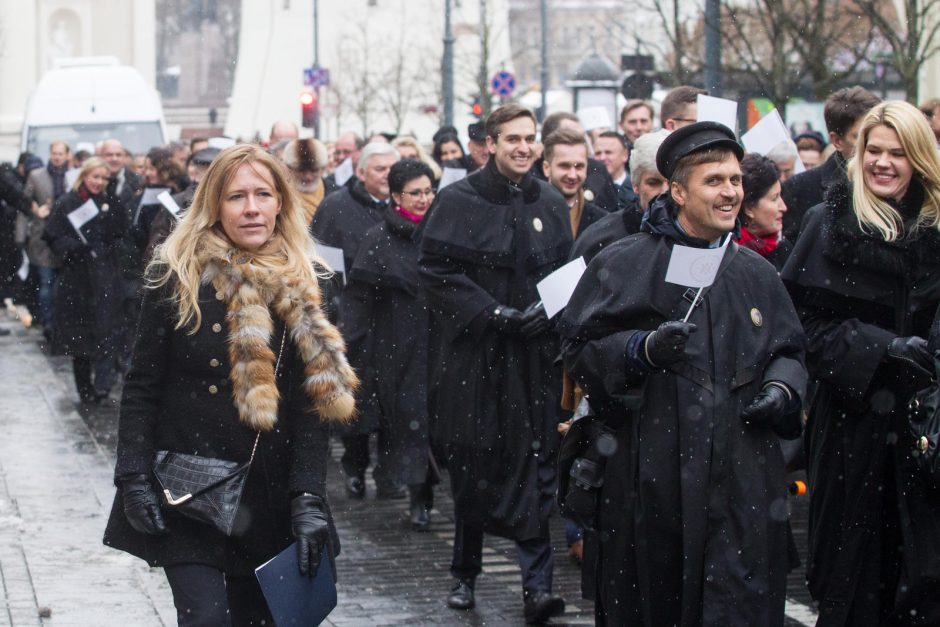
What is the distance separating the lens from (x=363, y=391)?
10453 mm

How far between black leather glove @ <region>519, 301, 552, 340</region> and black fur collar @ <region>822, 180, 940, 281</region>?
5.24 ft

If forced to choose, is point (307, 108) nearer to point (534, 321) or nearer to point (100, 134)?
point (100, 134)

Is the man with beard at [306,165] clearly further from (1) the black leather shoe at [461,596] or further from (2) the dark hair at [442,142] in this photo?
(1) the black leather shoe at [461,596]

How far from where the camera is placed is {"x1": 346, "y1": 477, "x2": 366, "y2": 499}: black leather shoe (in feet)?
34.5

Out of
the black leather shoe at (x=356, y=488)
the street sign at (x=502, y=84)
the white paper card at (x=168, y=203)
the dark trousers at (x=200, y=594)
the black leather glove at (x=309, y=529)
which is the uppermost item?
the street sign at (x=502, y=84)

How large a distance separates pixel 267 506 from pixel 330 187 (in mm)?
8271

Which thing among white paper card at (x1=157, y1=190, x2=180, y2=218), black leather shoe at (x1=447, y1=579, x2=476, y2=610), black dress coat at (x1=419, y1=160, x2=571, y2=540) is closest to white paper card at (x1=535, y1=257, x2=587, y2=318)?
black dress coat at (x1=419, y1=160, x2=571, y2=540)

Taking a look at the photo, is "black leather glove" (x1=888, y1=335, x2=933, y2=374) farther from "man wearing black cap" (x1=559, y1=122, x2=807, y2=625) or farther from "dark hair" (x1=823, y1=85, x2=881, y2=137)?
"dark hair" (x1=823, y1=85, x2=881, y2=137)

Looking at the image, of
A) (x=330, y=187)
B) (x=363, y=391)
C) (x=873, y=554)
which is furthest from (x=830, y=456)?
(x=330, y=187)

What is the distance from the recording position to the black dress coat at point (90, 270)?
1435 cm

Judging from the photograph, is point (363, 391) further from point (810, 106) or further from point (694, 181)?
point (810, 106)

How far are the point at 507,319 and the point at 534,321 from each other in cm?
12

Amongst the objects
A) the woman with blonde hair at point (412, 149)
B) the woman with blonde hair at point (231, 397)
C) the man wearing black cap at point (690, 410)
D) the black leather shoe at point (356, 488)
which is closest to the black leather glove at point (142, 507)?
the woman with blonde hair at point (231, 397)

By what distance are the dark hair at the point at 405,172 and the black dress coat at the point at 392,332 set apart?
9.6 inches
